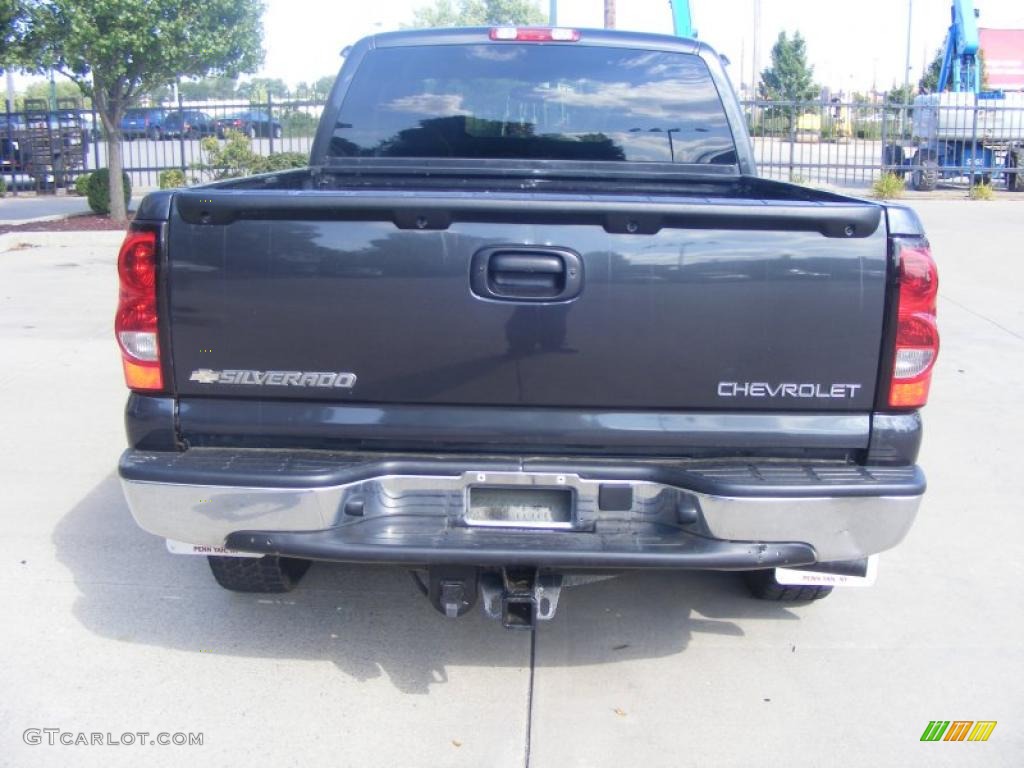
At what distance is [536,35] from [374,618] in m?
2.67

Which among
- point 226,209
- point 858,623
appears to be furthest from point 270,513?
point 858,623

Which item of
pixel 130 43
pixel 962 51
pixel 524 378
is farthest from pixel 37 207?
pixel 962 51

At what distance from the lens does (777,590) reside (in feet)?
14.2

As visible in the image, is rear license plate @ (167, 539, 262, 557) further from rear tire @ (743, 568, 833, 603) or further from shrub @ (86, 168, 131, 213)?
shrub @ (86, 168, 131, 213)

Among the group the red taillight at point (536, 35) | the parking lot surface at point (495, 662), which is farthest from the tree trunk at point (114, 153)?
the red taillight at point (536, 35)

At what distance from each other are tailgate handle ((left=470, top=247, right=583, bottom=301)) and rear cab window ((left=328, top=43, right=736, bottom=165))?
182 centimetres

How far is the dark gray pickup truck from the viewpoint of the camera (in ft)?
10.5

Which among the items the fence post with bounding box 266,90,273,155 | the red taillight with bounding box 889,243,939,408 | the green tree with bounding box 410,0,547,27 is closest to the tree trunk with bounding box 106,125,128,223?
the fence post with bounding box 266,90,273,155

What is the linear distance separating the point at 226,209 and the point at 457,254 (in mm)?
692

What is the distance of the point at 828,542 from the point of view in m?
3.30

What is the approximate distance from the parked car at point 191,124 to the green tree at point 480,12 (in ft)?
96.4

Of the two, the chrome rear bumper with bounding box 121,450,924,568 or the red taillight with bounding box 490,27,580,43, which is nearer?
the chrome rear bumper with bounding box 121,450,924,568

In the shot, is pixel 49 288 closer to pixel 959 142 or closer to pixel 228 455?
pixel 228 455

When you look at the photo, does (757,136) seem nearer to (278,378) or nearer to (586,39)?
(586,39)
